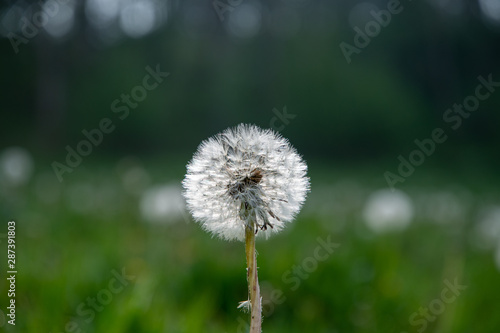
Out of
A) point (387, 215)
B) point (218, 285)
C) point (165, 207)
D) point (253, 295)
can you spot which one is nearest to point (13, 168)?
point (165, 207)

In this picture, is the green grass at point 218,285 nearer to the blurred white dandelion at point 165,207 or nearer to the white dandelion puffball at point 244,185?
the blurred white dandelion at point 165,207

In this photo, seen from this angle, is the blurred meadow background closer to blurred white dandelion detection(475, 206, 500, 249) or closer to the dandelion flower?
blurred white dandelion detection(475, 206, 500, 249)

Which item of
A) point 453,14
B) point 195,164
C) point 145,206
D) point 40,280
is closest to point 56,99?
point 453,14

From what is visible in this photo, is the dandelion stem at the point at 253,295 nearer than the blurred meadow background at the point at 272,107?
Yes

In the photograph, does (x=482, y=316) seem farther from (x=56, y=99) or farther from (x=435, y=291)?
(x=56, y=99)

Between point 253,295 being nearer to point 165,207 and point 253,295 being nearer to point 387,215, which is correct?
point 165,207

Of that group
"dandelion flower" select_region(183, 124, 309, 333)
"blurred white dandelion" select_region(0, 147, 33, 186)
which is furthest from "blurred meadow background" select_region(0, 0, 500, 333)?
"dandelion flower" select_region(183, 124, 309, 333)

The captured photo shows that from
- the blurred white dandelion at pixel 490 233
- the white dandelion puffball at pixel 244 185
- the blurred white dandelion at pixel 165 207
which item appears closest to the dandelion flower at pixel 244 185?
the white dandelion puffball at pixel 244 185

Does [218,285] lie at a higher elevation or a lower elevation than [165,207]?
lower

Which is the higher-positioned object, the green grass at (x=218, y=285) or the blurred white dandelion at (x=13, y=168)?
the blurred white dandelion at (x=13, y=168)
